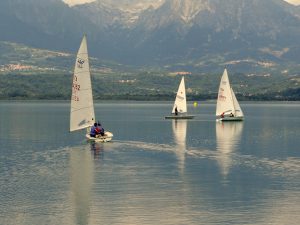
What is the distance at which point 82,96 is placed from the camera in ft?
371

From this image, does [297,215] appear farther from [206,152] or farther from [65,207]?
[206,152]

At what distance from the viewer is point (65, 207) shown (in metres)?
57.4

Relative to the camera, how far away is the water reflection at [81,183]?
55081 millimetres

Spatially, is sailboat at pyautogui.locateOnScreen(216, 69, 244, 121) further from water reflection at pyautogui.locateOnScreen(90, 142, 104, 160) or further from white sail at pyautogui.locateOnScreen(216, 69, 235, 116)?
water reflection at pyautogui.locateOnScreen(90, 142, 104, 160)

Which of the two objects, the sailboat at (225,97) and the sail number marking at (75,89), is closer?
the sail number marking at (75,89)

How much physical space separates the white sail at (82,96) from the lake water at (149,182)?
172 inches

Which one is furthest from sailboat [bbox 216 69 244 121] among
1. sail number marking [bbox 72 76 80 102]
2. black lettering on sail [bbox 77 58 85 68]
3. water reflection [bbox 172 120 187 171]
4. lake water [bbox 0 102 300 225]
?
black lettering on sail [bbox 77 58 85 68]

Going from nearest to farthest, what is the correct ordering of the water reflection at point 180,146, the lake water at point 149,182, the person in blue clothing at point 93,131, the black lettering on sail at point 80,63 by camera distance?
the lake water at point 149,182 < the water reflection at point 180,146 < the black lettering on sail at point 80,63 < the person in blue clothing at point 93,131

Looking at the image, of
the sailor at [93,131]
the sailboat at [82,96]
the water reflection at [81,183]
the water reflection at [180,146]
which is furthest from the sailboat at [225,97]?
the water reflection at [81,183]

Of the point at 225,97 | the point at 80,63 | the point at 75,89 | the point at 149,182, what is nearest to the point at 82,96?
the point at 75,89

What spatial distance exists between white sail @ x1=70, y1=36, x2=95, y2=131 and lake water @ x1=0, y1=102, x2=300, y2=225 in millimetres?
4366

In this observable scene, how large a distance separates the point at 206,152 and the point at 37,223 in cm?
5729

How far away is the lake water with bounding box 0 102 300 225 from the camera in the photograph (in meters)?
54.3

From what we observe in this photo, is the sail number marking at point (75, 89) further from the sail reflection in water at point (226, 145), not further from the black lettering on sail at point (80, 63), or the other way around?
the sail reflection in water at point (226, 145)
